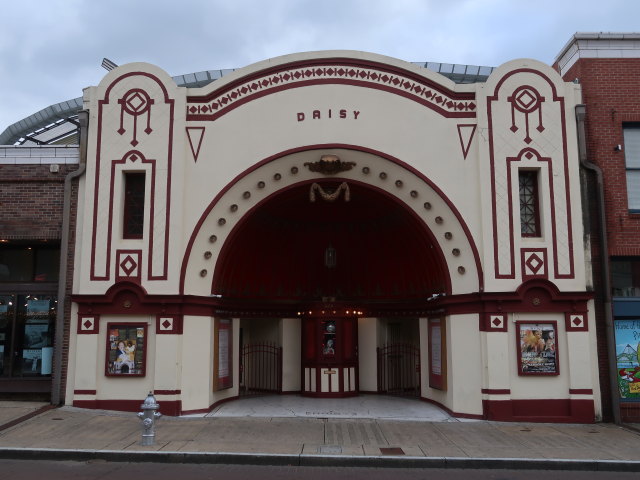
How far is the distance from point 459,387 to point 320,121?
739 cm

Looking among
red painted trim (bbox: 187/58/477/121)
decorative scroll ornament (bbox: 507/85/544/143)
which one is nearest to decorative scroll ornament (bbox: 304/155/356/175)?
red painted trim (bbox: 187/58/477/121)

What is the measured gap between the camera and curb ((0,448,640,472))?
1016 cm

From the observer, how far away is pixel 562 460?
10211mm

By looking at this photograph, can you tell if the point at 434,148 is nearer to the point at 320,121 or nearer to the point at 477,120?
the point at 477,120

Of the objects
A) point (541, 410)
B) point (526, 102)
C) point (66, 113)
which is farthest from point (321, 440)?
point (66, 113)

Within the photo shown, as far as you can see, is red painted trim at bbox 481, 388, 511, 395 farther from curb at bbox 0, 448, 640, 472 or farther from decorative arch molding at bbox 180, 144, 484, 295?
curb at bbox 0, 448, 640, 472

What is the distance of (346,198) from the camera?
51.3 ft

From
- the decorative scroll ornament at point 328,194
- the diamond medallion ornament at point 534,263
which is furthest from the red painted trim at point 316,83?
the diamond medallion ornament at point 534,263

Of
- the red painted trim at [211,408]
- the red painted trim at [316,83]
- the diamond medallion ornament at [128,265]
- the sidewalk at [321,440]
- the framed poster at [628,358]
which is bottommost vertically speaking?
the sidewalk at [321,440]

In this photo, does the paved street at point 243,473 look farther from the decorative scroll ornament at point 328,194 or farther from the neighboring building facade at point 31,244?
the decorative scroll ornament at point 328,194

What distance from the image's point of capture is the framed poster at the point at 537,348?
46.3ft

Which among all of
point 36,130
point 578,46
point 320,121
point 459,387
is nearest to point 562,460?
point 459,387

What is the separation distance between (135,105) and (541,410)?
12.4m

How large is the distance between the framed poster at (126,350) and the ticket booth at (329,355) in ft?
16.9
